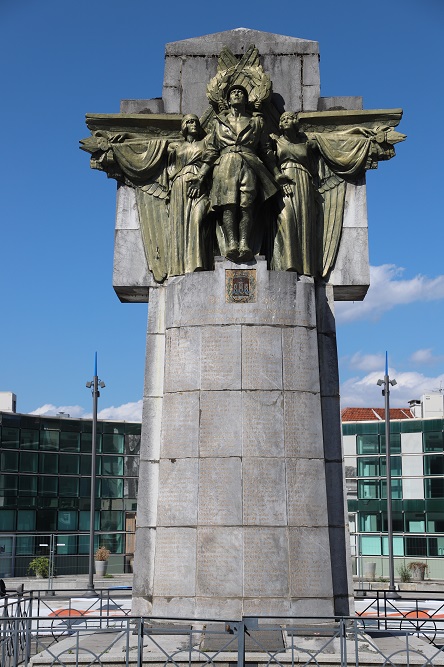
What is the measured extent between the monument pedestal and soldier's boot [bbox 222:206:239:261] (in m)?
0.23

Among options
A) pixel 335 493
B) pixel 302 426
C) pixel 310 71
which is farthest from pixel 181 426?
pixel 310 71

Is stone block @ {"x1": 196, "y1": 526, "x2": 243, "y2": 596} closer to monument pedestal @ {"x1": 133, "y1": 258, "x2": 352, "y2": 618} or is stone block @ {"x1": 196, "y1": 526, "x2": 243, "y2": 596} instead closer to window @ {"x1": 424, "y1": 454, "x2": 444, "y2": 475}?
monument pedestal @ {"x1": 133, "y1": 258, "x2": 352, "y2": 618}

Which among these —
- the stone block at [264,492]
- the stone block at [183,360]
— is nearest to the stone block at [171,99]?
the stone block at [183,360]

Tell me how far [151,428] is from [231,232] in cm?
388

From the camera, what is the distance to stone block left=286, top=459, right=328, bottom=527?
15.1 metres

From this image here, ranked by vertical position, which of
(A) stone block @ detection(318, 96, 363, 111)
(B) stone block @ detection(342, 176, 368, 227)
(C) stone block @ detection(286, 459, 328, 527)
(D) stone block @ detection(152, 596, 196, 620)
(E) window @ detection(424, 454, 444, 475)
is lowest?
(D) stone block @ detection(152, 596, 196, 620)


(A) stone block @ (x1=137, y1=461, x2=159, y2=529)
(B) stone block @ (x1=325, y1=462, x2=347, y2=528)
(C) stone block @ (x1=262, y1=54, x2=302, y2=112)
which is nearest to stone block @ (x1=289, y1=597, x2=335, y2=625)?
(B) stone block @ (x1=325, y1=462, x2=347, y2=528)

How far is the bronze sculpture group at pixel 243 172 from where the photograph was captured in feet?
54.0

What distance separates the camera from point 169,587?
15.0m

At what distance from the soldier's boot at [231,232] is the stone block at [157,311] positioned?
1735 mm

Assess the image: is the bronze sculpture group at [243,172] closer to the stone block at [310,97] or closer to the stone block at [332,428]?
the stone block at [310,97]

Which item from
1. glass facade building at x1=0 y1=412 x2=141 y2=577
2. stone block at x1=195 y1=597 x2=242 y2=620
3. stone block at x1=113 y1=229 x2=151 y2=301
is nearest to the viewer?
stone block at x1=195 y1=597 x2=242 y2=620

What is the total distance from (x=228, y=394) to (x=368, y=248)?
4.22 m

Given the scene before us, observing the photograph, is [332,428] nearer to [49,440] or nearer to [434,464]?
[434,464]
